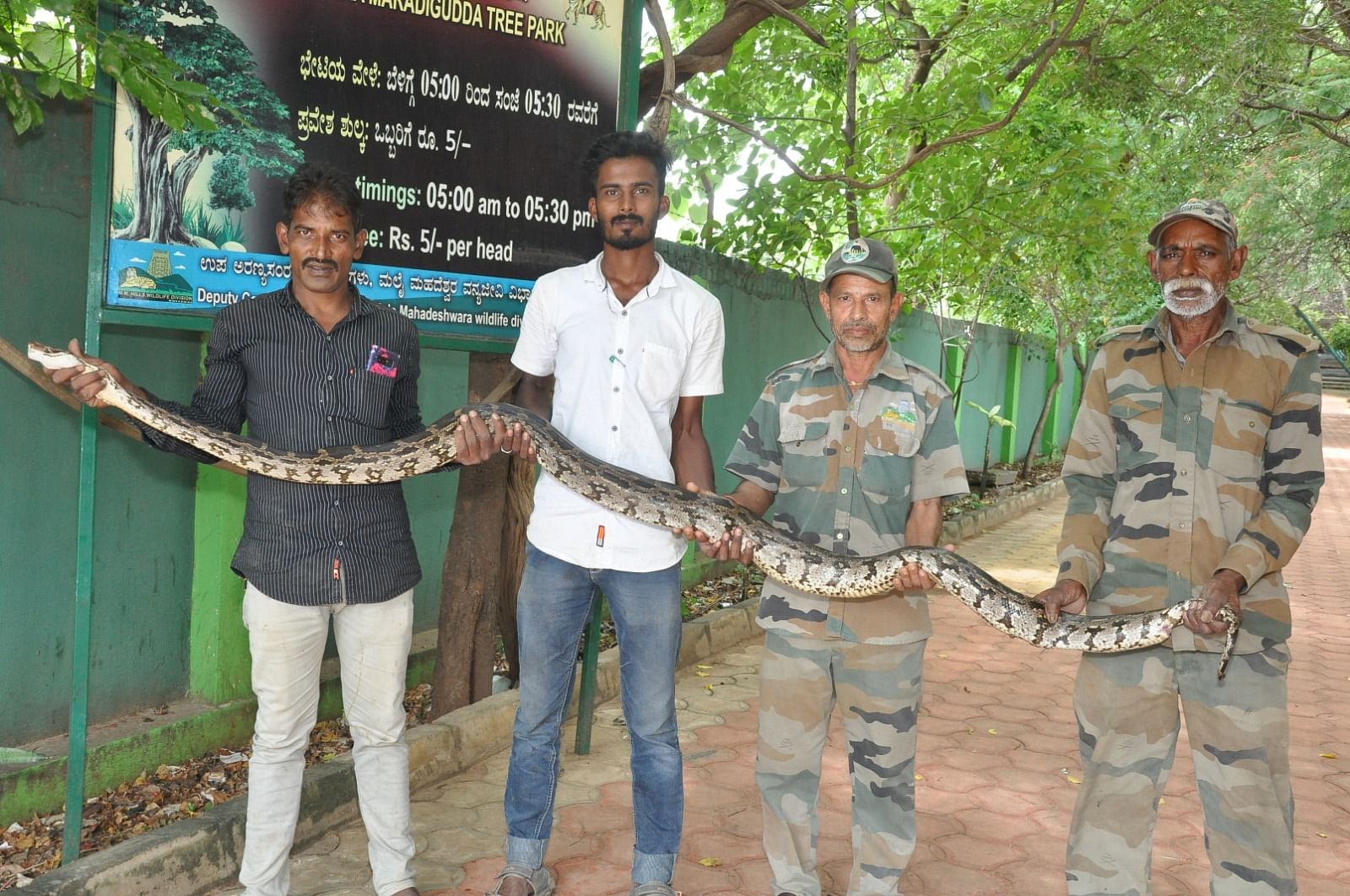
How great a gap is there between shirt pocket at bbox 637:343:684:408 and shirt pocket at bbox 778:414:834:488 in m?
0.44

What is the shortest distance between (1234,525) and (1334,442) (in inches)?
1713

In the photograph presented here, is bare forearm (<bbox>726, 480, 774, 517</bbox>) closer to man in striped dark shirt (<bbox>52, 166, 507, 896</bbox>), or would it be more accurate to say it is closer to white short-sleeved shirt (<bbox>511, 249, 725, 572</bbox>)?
white short-sleeved shirt (<bbox>511, 249, 725, 572</bbox>)

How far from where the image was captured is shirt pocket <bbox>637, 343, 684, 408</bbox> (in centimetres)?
400

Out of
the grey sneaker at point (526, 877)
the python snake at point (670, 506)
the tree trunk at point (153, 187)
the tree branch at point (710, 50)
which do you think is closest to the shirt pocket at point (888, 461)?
the python snake at point (670, 506)

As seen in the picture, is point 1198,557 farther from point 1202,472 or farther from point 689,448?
point 689,448

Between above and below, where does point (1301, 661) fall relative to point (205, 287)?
below

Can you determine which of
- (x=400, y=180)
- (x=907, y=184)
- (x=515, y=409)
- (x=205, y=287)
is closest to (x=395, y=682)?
(x=515, y=409)

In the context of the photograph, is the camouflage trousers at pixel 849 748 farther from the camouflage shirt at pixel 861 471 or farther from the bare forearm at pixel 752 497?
the bare forearm at pixel 752 497

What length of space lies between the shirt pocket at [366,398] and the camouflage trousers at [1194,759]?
8.95 ft

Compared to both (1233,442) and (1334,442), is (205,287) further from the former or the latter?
(1334,442)

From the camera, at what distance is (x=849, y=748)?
3.81 meters

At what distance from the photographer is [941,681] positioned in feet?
24.5

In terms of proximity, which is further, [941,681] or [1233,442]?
[941,681]

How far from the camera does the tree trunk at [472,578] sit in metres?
5.70
